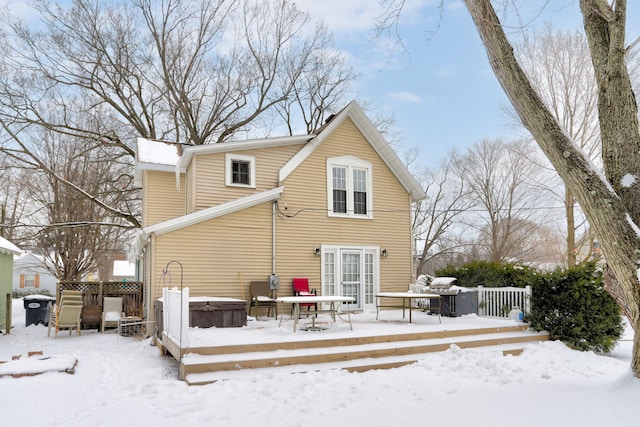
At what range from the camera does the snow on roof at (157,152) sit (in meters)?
13.6

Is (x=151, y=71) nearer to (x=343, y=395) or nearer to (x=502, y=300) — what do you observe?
(x=502, y=300)

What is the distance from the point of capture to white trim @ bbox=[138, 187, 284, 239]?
10359 millimetres

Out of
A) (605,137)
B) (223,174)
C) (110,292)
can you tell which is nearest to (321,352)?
(605,137)

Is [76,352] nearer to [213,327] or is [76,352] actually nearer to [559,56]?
[213,327]

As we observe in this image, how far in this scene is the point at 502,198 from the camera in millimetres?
25688

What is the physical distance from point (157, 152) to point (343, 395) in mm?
10524

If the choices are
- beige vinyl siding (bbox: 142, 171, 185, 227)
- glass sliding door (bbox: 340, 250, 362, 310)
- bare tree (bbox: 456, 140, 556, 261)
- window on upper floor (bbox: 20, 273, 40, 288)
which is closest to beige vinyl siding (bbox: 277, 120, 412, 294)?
glass sliding door (bbox: 340, 250, 362, 310)

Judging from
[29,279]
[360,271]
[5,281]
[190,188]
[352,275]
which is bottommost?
[29,279]

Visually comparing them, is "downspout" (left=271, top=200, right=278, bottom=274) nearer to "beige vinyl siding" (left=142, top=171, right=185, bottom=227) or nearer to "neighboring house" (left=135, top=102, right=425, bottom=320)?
"neighboring house" (left=135, top=102, right=425, bottom=320)

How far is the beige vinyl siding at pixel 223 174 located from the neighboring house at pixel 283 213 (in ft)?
0.08

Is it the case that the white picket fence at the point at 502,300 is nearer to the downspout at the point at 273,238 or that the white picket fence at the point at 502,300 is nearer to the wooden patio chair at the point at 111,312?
the downspout at the point at 273,238

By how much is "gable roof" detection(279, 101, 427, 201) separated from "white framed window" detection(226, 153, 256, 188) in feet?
2.48

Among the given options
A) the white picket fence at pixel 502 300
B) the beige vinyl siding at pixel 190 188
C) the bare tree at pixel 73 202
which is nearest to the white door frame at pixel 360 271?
the white picket fence at pixel 502 300

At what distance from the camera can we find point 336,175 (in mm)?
13406
